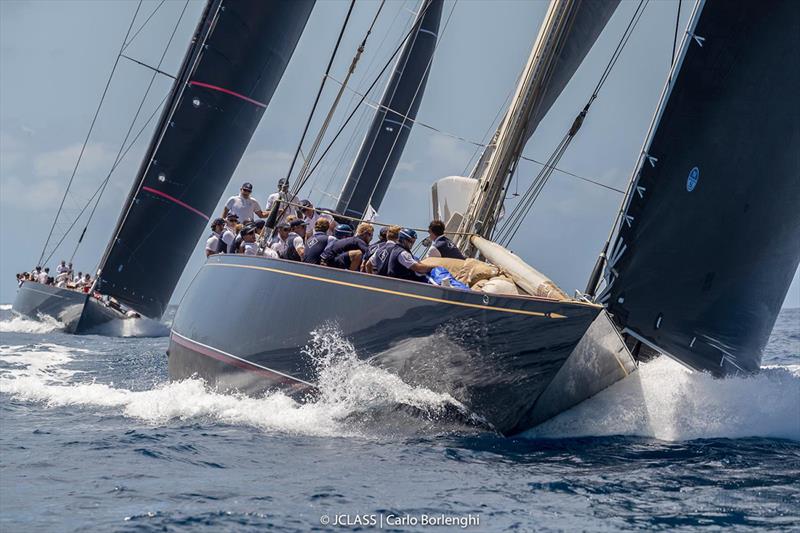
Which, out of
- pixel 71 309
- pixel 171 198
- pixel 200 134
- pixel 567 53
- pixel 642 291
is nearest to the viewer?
pixel 642 291

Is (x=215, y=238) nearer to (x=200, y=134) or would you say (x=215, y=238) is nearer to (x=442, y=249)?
(x=442, y=249)

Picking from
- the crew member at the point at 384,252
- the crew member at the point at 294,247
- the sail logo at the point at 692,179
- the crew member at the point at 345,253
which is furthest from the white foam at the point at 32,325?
the sail logo at the point at 692,179

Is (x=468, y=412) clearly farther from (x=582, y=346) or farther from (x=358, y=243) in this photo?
(x=358, y=243)

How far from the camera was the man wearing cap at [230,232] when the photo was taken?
10.3 m

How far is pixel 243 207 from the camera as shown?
461 inches

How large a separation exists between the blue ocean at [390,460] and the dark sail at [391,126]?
997cm

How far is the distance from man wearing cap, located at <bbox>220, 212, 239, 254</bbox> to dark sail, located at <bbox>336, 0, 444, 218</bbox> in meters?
7.54

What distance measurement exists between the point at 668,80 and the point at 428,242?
11.8ft

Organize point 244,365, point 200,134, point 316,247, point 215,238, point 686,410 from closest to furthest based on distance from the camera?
point 686,410, point 316,247, point 244,365, point 215,238, point 200,134

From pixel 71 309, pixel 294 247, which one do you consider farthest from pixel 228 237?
pixel 71 309

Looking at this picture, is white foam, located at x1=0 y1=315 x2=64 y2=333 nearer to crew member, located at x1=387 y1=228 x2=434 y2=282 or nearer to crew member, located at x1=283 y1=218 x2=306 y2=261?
crew member, located at x1=283 y1=218 x2=306 y2=261

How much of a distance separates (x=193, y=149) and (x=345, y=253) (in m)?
12.8

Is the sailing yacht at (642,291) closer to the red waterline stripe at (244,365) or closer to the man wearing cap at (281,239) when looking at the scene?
the red waterline stripe at (244,365)

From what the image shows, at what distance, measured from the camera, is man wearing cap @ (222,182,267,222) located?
11648 millimetres
